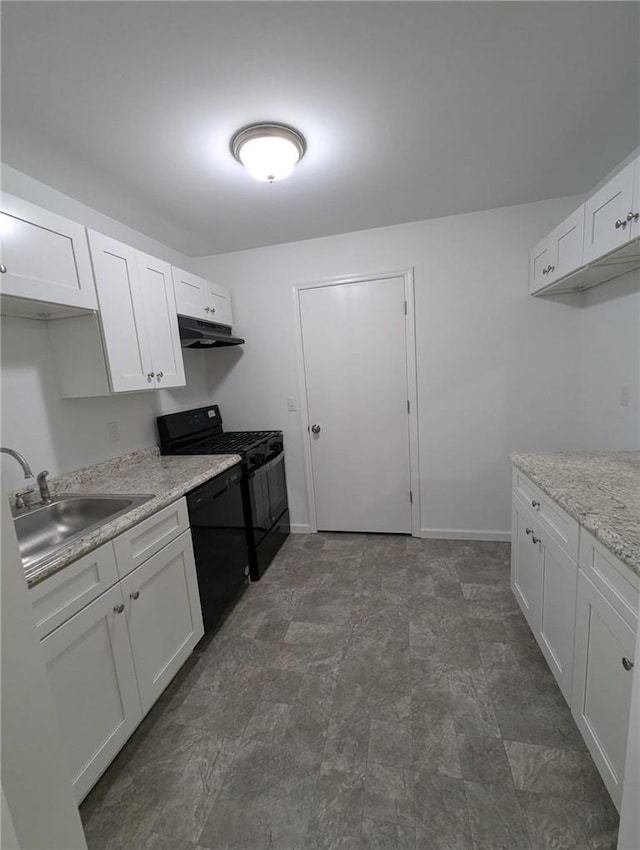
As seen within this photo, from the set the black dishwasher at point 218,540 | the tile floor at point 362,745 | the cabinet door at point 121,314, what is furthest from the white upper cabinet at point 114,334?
the tile floor at point 362,745

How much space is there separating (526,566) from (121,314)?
248 centimetres

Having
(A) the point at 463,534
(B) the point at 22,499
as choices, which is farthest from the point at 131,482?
(A) the point at 463,534

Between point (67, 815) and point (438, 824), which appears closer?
point (67, 815)

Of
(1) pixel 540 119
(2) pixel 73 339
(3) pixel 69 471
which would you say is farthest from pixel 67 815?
(1) pixel 540 119

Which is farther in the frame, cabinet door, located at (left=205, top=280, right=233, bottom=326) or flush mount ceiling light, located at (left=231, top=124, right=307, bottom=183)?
cabinet door, located at (left=205, top=280, right=233, bottom=326)

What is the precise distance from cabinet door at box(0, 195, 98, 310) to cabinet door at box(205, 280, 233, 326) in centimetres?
102

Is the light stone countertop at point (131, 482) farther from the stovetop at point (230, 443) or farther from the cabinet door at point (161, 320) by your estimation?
the cabinet door at point (161, 320)

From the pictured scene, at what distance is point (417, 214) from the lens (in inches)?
95.0

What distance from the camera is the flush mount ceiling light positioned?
1.46 metres

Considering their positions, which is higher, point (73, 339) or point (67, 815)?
point (73, 339)

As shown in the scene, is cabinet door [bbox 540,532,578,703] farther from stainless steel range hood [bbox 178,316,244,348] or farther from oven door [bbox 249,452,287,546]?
stainless steel range hood [bbox 178,316,244,348]

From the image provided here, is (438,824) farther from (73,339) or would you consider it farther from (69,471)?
(73,339)

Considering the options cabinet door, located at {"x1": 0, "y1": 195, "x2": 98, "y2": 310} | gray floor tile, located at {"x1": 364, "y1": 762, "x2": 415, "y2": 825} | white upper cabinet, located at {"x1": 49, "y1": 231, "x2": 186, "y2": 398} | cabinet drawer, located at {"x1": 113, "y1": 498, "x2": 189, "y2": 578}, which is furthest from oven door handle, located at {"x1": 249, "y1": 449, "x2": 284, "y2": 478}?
gray floor tile, located at {"x1": 364, "y1": 762, "x2": 415, "y2": 825}

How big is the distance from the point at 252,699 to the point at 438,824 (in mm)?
820
